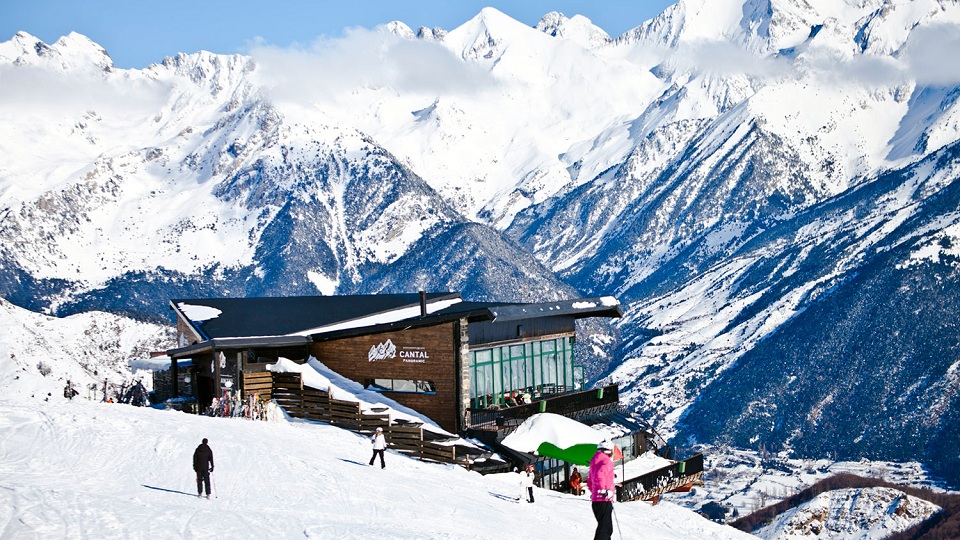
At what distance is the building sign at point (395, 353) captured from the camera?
180 feet

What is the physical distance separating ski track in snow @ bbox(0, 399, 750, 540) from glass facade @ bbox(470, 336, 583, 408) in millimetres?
8249

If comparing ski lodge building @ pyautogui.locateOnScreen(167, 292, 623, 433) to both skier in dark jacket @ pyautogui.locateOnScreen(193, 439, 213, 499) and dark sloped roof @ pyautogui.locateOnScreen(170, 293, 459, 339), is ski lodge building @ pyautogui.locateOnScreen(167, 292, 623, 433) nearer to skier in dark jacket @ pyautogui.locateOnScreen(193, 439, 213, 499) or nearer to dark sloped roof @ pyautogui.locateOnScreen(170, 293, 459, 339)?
dark sloped roof @ pyautogui.locateOnScreen(170, 293, 459, 339)

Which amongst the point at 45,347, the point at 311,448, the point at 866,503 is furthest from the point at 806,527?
the point at 311,448

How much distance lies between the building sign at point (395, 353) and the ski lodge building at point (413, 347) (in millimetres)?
49

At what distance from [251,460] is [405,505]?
25.0ft

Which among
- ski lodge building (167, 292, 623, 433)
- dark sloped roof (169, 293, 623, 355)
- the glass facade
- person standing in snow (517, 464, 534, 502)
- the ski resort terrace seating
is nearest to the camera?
person standing in snow (517, 464, 534, 502)

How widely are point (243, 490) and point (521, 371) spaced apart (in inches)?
971

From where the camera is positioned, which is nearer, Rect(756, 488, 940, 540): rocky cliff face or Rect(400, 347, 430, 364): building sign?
Rect(400, 347, 430, 364): building sign

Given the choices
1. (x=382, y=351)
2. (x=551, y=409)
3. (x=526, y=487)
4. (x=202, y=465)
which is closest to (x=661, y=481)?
(x=551, y=409)

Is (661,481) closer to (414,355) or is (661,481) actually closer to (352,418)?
(414,355)

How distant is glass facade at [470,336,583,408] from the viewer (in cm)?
5728

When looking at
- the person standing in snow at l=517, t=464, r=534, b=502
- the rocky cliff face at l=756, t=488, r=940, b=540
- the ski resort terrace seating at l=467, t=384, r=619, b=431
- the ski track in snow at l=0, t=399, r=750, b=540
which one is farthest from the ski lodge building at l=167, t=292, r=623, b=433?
the rocky cliff face at l=756, t=488, r=940, b=540

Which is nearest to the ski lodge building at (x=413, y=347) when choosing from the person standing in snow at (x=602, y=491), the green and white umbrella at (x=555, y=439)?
the green and white umbrella at (x=555, y=439)

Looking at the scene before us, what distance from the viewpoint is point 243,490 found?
38.1m
